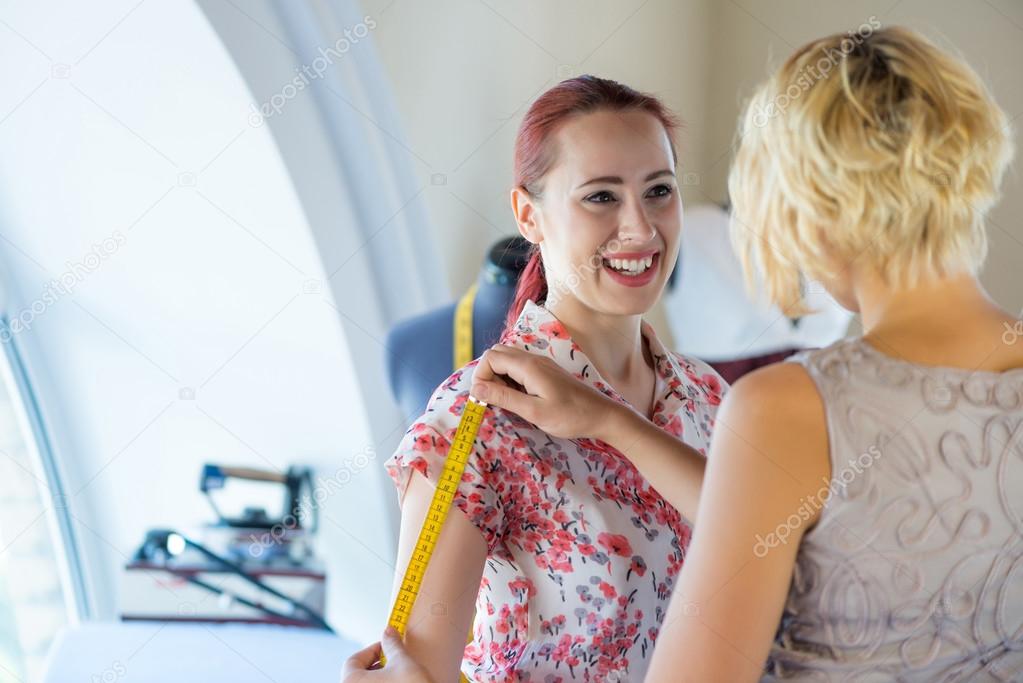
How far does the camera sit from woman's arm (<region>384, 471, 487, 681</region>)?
5.05 ft

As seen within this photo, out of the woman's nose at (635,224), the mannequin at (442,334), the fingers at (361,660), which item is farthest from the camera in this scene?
the mannequin at (442,334)

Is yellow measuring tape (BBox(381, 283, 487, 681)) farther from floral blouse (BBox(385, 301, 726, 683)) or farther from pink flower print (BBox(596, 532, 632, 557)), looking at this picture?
pink flower print (BBox(596, 532, 632, 557))

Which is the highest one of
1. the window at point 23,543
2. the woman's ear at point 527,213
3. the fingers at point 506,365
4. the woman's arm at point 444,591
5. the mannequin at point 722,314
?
the mannequin at point 722,314

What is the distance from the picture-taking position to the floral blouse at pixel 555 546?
163 cm

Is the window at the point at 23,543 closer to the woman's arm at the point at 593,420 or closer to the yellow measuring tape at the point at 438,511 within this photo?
the yellow measuring tape at the point at 438,511

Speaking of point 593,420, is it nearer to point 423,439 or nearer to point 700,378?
point 423,439

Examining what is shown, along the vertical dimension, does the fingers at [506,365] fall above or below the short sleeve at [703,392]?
below

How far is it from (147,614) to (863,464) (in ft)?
9.10

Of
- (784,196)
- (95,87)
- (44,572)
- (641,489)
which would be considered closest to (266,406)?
(44,572)

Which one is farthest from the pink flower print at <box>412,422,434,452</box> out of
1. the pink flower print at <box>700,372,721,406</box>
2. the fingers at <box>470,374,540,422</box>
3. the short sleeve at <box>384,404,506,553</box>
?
the pink flower print at <box>700,372,721,406</box>

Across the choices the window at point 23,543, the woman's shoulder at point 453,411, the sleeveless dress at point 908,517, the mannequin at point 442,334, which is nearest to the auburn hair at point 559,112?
the woman's shoulder at point 453,411

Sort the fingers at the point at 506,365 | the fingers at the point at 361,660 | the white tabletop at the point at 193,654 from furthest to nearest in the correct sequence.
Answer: the white tabletop at the point at 193,654 → the fingers at the point at 506,365 → the fingers at the point at 361,660

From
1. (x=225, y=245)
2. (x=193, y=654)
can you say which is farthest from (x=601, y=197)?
(x=225, y=245)

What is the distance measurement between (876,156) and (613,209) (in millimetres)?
764
